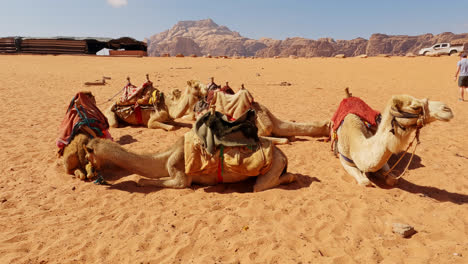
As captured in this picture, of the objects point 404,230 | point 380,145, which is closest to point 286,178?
point 380,145

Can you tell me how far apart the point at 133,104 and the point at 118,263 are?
6.60 m

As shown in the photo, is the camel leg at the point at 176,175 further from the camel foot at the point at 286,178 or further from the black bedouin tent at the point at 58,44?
the black bedouin tent at the point at 58,44

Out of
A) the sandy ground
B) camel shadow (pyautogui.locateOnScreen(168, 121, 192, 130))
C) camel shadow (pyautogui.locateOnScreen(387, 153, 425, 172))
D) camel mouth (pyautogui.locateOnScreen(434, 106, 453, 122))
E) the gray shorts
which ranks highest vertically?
the gray shorts

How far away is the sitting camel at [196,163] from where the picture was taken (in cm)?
471

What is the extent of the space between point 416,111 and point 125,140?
672 centimetres

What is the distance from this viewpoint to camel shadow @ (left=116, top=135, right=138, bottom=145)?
792 centimetres

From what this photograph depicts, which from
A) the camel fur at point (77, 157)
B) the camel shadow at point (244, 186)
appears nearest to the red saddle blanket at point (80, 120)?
the camel fur at point (77, 157)

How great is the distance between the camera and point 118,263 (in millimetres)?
3336

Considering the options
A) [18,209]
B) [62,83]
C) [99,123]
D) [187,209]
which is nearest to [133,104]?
[99,123]

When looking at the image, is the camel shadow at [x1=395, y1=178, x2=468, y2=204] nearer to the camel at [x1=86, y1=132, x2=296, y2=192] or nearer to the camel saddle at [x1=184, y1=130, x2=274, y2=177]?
the camel at [x1=86, y1=132, x2=296, y2=192]

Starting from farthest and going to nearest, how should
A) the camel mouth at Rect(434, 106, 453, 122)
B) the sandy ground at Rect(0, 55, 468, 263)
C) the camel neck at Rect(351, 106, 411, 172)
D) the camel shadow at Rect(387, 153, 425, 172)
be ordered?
the camel shadow at Rect(387, 153, 425, 172), the camel neck at Rect(351, 106, 411, 172), the camel mouth at Rect(434, 106, 453, 122), the sandy ground at Rect(0, 55, 468, 263)

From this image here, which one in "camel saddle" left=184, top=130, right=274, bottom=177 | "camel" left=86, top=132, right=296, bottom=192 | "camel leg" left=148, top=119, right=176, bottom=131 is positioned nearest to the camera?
"camel saddle" left=184, top=130, right=274, bottom=177

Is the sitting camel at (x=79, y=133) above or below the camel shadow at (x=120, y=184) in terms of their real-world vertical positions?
above

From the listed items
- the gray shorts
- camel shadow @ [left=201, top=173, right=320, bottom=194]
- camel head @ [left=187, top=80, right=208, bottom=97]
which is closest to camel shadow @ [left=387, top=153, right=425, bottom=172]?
camel shadow @ [left=201, top=173, right=320, bottom=194]
